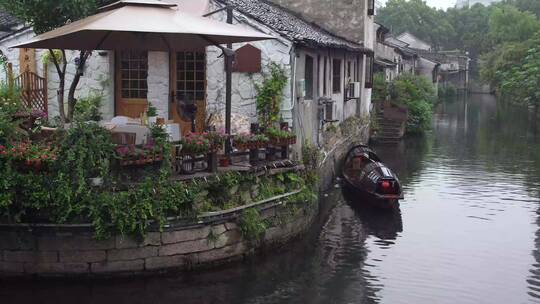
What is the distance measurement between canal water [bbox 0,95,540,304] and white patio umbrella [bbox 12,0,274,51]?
391 cm

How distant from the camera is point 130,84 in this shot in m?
15.5

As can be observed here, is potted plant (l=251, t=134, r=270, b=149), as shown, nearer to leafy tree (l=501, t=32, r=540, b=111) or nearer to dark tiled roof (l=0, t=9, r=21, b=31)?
dark tiled roof (l=0, t=9, r=21, b=31)

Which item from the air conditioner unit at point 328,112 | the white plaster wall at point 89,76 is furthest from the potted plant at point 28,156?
the air conditioner unit at point 328,112

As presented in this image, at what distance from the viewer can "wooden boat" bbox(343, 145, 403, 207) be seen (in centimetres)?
1596

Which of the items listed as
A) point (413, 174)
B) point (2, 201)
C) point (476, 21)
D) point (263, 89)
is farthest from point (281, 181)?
point (476, 21)

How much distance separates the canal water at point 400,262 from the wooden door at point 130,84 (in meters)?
5.25

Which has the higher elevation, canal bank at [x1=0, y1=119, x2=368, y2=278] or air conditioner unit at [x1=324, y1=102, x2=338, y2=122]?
air conditioner unit at [x1=324, y1=102, x2=338, y2=122]

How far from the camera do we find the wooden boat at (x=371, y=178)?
1596 centimetres

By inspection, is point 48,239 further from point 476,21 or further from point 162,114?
point 476,21

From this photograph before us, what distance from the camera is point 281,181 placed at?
12.5 m

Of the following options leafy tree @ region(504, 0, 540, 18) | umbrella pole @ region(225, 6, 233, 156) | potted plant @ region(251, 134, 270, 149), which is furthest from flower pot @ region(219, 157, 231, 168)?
leafy tree @ region(504, 0, 540, 18)

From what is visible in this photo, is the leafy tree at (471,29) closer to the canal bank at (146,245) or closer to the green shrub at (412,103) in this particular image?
the green shrub at (412,103)

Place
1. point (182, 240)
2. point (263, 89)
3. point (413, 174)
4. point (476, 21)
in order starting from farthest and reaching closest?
1. point (476, 21)
2. point (413, 174)
3. point (263, 89)
4. point (182, 240)

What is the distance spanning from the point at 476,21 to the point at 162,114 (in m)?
85.1
